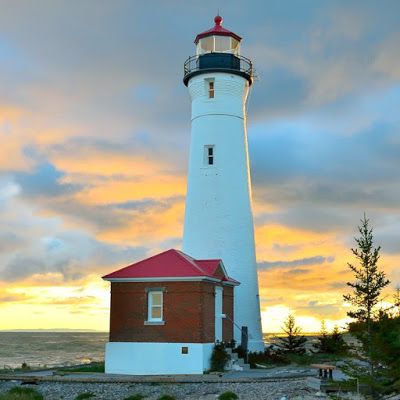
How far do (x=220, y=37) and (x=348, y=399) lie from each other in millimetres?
17523

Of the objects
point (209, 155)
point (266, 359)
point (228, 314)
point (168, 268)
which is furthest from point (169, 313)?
point (209, 155)

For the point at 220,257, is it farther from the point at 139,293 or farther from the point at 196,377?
the point at 196,377

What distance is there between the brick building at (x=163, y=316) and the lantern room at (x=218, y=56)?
28.4 ft

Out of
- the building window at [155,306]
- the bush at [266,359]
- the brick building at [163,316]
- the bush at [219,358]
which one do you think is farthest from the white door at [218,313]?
the building window at [155,306]

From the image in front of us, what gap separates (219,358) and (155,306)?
2.81 m

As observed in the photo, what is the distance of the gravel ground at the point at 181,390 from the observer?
17750mm

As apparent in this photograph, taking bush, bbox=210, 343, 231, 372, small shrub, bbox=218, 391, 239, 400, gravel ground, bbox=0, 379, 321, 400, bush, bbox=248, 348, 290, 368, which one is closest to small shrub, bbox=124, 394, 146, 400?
gravel ground, bbox=0, 379, 321, 400

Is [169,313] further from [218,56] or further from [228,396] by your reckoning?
[218,56]

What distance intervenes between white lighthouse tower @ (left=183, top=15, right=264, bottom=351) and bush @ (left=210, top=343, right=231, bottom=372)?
11.9 feet

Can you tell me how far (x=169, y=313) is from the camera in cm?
2322

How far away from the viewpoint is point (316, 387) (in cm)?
1823

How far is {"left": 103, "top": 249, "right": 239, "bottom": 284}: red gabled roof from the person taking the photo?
23.2 metres

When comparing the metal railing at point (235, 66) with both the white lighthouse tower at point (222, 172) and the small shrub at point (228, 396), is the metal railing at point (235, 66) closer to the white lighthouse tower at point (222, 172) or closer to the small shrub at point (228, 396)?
the white lighthouse tower at point (222, 172)

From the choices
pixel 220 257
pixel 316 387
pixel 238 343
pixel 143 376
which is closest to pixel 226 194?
pixel 220 257
